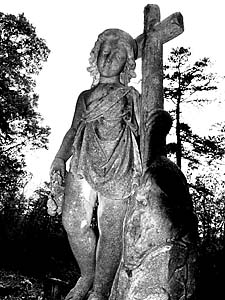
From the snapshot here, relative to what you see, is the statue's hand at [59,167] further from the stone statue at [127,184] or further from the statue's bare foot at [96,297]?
the statue's bare foot at [96,297]

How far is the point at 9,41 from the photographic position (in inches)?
689

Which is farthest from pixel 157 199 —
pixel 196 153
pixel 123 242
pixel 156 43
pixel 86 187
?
pixel 196 153

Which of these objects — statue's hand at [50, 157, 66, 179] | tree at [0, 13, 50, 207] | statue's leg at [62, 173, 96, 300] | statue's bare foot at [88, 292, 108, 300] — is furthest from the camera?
tree at [0, 13, 50, 207]

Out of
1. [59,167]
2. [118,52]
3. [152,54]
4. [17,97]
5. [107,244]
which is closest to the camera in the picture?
[107,244]

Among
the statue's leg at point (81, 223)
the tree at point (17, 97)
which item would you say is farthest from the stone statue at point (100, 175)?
the tree at point (17, 97)

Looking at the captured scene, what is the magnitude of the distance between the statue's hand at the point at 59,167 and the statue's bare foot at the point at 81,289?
942 millimetres

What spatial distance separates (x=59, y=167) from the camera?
3.98 metres

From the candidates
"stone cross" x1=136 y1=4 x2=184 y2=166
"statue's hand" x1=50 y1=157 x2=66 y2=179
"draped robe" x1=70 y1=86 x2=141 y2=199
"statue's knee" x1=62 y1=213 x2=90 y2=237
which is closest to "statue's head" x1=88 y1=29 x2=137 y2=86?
"stone cross" x1=136 y1=4 x2=184 y2=166

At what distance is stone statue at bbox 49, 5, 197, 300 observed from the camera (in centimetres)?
307

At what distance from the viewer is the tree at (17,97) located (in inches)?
669

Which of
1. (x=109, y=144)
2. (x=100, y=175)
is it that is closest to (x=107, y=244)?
(x=100, y=175)

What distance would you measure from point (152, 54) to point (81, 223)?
1.62 meters

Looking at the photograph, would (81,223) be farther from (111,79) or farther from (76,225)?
(111,79)

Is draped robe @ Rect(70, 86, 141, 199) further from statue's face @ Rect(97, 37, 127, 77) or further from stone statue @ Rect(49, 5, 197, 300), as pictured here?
statue's face @ Rect(97, 37, 127, 77)
